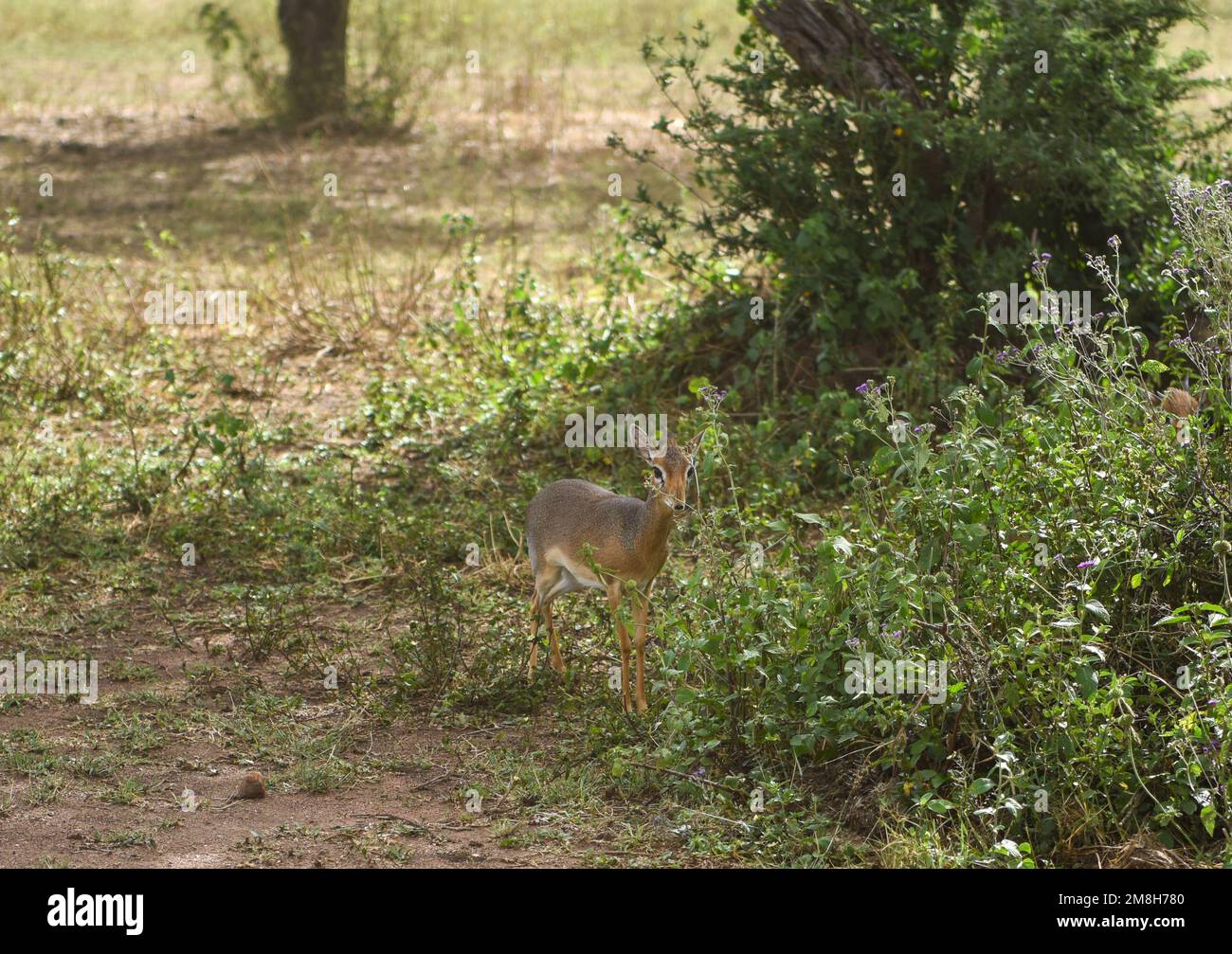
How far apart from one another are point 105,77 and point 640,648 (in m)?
15.6

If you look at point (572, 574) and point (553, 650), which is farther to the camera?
point (553, 650)

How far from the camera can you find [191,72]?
61.4 ft

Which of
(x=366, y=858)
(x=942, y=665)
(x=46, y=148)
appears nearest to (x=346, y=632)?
(x=366, y=858)

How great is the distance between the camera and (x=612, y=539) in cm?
563

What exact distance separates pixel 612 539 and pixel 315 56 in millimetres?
10919

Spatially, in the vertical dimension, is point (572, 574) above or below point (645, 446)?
below

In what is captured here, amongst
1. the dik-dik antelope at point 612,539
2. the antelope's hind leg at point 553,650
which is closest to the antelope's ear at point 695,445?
the dik-dik antelope at point 612,539

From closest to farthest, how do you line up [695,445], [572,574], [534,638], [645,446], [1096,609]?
[1096,609] → [645,446] → [695,445] → [572,574] → [534,638]

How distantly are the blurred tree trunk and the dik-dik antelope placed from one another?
10.3 m

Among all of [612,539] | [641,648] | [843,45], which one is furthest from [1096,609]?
[843,45]

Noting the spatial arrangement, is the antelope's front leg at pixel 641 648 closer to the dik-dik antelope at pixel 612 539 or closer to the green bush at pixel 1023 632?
the dik-dik antelope at pixel 612 539

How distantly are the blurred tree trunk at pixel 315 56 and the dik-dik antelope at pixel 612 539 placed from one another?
1031 centimetres

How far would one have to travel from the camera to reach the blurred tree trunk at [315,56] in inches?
592

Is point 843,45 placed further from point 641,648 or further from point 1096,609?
point 1096,609
